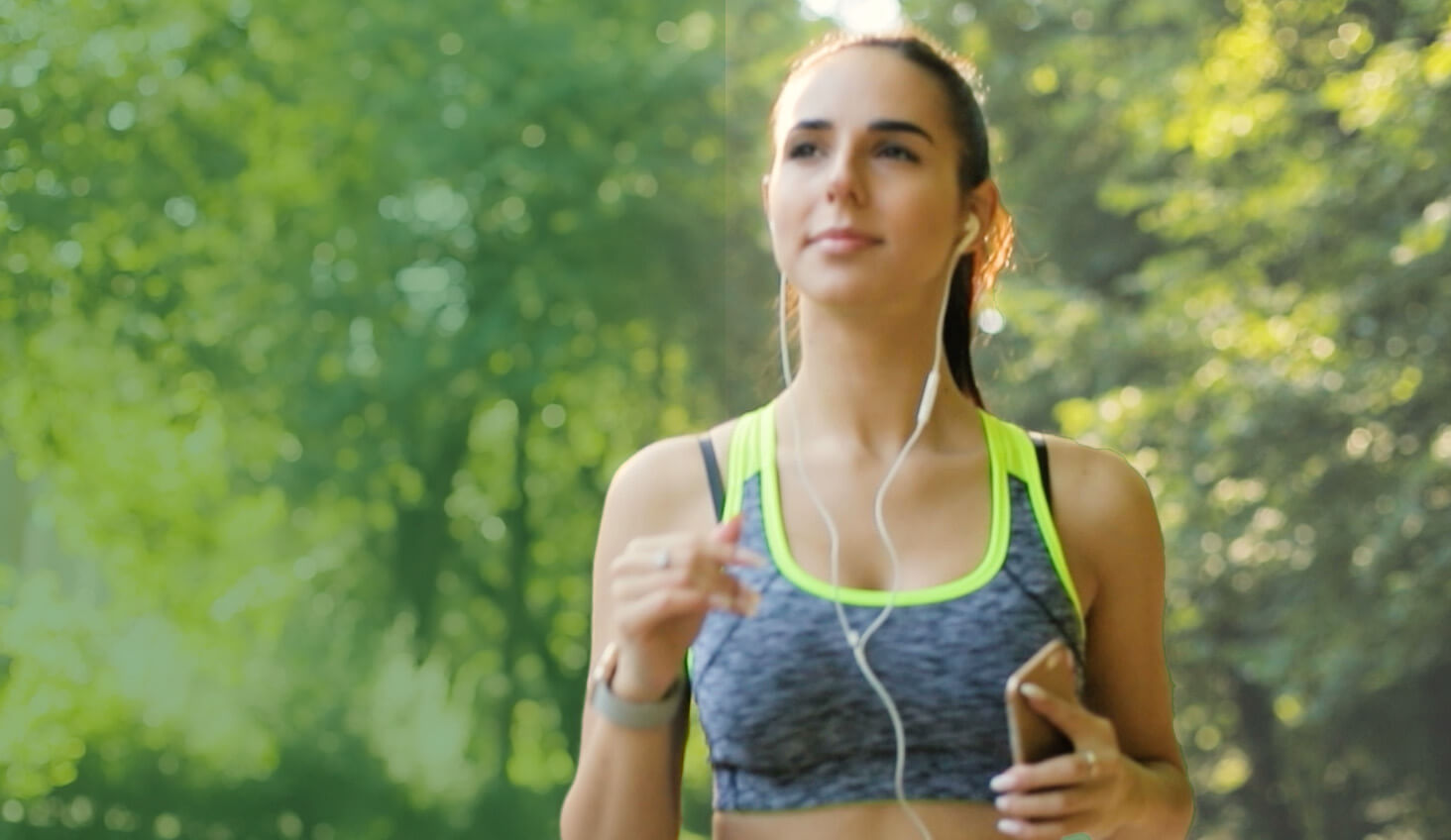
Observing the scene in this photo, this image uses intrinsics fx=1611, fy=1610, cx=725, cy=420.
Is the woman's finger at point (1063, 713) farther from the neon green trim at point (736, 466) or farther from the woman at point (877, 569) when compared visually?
the neon green trim at point (736, 466)

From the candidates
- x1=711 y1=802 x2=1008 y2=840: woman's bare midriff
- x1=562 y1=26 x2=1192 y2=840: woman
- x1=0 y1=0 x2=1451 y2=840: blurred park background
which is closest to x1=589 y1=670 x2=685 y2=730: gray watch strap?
x1=562 y1=26 x2=1192 y2=840: woman

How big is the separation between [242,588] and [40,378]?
634 millimetres

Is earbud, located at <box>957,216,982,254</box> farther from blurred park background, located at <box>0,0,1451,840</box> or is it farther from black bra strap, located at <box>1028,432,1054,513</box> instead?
blurred park background, located at <box>0,0,1451,840</box>

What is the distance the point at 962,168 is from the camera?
3.32 ft

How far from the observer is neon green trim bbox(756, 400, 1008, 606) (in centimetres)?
91

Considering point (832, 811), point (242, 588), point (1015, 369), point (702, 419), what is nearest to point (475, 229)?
point (702, 419)

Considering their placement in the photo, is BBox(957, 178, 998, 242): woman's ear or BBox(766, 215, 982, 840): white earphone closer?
BBox(766, 215, 982, 840): white earphone

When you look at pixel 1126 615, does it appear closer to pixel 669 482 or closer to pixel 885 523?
pixel 885 523

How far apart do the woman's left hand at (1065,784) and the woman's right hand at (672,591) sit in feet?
0.55

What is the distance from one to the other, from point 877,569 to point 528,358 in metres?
3.00

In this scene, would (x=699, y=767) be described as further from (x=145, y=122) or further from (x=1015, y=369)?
(x=145, y=122)

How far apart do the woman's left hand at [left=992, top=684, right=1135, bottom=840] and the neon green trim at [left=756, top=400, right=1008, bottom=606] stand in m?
0.10

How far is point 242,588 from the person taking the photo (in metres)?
3.52

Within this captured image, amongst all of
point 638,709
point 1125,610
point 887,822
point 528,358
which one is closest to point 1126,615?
point 1125,610
